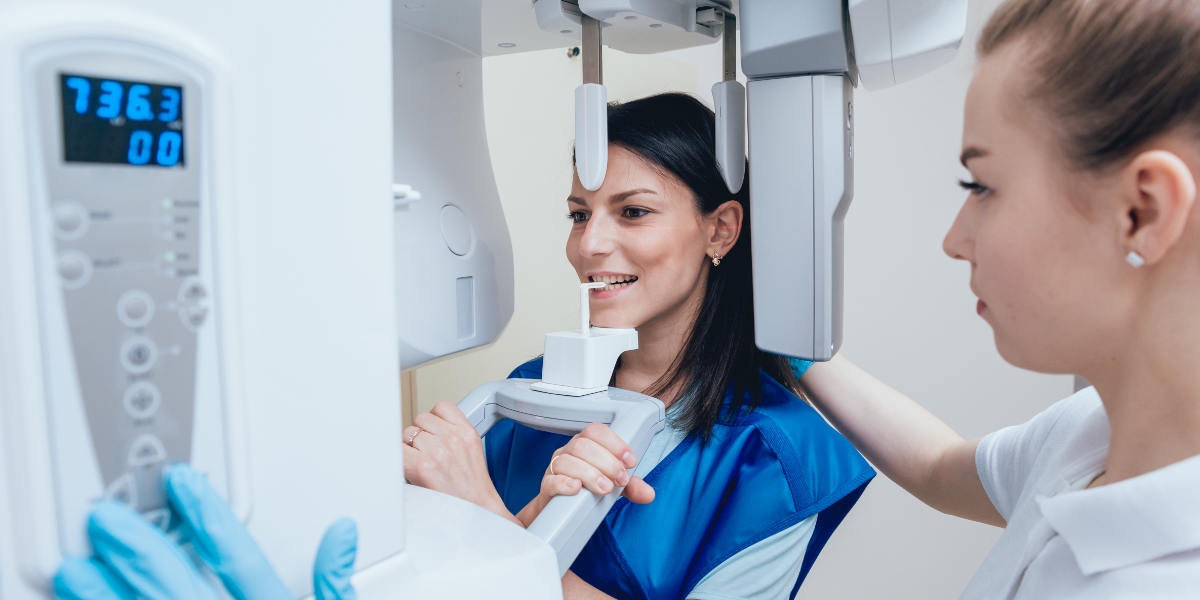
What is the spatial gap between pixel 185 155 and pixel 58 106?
5 cm

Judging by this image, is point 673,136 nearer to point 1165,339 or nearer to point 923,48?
point 923,48

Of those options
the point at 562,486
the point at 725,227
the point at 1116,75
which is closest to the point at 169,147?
the point at 562,486

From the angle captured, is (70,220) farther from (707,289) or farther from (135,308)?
(707,289)

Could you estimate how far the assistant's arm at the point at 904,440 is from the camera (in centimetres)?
101

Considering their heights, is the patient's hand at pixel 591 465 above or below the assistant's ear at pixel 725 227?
below

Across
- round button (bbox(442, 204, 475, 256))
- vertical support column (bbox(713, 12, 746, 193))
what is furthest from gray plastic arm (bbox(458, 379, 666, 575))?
vertical support column (bbox(713, 12, 746, 193))

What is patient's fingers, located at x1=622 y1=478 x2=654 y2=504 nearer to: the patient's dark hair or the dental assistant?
the patient's dark hair

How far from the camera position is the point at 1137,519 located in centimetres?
57

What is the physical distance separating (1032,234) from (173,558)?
64 cm

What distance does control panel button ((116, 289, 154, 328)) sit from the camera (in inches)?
14.0

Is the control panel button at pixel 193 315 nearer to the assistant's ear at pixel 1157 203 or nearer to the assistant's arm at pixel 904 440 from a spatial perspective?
the assistant's ear at pixel 1157 203

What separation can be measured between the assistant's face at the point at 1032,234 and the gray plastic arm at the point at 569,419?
1.31 ft

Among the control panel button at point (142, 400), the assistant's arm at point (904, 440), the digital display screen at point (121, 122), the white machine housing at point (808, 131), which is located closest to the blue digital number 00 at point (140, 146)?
the digital display screen at point (121, 122)

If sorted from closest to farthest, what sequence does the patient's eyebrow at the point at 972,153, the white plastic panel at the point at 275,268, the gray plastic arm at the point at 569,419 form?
the white plastic panel at the point at 275,268, the patient's eyebrow at the point at 972,153, the gray plastic arm at the point at 569,419
